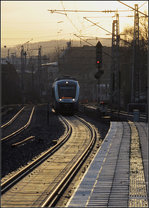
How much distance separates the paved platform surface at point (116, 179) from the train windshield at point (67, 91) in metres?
18.1

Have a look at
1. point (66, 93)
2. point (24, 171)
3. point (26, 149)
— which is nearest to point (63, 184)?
point (24, 171)

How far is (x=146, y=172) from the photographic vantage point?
1247cm

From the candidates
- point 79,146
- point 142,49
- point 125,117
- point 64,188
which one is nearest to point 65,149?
point 79,146

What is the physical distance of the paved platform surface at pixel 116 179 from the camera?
360 inches

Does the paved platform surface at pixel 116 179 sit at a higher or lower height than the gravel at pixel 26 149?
higher

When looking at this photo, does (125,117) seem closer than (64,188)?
No

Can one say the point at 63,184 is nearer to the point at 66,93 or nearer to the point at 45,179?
the point at 45,179

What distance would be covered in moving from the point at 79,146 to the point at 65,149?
1.28m

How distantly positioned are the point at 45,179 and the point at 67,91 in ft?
81.4

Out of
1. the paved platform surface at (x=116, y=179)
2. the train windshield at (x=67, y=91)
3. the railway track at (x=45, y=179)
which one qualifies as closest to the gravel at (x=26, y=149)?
the railway track at (x=45, y=179)

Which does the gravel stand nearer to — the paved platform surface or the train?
the paved platform surface

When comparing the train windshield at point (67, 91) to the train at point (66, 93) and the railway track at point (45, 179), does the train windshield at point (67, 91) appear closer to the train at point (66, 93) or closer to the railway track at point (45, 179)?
the train at point (66, 93)

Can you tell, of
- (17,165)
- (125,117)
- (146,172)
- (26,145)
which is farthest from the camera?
(125,117)

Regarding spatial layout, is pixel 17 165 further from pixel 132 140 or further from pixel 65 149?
pixel 132 140
